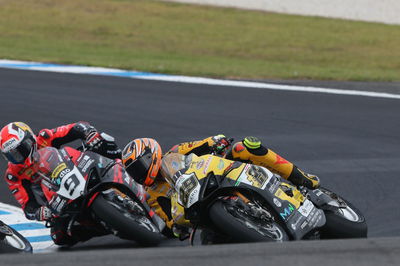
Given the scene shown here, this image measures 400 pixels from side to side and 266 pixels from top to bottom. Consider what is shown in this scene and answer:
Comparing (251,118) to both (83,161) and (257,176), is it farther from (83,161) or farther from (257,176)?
(257,176)

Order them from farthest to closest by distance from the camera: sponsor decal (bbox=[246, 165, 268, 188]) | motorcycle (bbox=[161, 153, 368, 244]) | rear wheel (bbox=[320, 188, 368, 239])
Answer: rear wheel (bbox=[320, 188, 368, 239]) < sponsor decal (bbox=[246, 165, 268, 188]) < motorcycle (bbox=[161, 153, 368, 244])

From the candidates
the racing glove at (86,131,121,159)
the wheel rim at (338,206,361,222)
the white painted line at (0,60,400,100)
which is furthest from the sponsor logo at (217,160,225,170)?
the white painted line at (0,60,400,100)

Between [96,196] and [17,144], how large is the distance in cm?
82

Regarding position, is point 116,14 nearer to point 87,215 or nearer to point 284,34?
point 284,34

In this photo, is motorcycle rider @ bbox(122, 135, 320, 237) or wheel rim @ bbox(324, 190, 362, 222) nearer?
wheel rim @ bbox(324, 190, 362, 222)

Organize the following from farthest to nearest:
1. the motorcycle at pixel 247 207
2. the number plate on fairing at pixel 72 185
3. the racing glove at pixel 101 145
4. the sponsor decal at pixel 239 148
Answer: the racing glove at pixel 101 145 → the sponsor decal at pixel 239 148 → the number plate on fairing at pixel 72 185 → the motorcycle at pixel 247 207

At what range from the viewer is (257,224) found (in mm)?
5676

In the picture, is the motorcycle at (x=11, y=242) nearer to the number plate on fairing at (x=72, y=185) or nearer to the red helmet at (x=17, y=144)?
the number plate on fairing at (x=72, y=185)

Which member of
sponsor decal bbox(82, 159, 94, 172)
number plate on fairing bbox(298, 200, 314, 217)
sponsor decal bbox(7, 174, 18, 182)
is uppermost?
number plate on fairing bbox(298, 200, 314, 217)

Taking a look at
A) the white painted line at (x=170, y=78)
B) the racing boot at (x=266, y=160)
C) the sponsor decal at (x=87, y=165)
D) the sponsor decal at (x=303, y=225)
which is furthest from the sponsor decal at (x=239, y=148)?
the white painted line at (x=170, y=78)

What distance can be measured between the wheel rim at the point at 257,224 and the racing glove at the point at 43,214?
159 centimetres

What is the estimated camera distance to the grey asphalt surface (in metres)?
8.54

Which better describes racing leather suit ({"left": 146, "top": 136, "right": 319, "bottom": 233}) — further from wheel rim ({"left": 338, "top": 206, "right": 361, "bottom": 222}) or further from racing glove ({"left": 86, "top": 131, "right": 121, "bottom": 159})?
racing glove ({"left": 86, "top": 131, "right": 121, "bottom": 159})

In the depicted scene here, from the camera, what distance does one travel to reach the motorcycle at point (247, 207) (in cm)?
565
